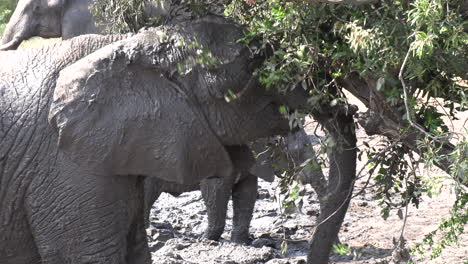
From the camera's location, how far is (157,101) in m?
4.11

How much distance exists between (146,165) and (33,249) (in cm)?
70

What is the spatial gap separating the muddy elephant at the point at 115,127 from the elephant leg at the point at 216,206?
3.86 m

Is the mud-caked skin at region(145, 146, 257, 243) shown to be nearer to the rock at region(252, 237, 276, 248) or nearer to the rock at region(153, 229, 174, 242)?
the rock at region(252, 237, 276, 248)

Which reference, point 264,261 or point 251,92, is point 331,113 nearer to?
point 251,92

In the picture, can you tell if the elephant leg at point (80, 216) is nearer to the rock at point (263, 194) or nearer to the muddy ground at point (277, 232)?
the muddy ground at point (277, 232)

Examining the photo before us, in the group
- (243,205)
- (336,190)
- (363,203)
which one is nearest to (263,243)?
(243,205)

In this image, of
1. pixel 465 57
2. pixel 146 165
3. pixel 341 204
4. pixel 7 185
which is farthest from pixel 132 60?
pixel 465 57

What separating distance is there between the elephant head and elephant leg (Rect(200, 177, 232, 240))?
159 inches

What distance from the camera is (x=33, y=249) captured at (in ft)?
14.4

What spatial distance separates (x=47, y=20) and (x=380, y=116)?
7133mm

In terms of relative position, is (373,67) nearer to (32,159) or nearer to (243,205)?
(32,159)

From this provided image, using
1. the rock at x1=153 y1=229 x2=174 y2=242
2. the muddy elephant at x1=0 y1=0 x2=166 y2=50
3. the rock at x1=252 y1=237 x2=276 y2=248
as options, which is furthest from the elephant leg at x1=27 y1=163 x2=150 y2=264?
the muddy elephant at x1=0 y1=0 x2=166 y2=50

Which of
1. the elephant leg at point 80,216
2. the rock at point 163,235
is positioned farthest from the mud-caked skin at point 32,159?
the rock at point 163,235

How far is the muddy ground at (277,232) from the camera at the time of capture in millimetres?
6691
